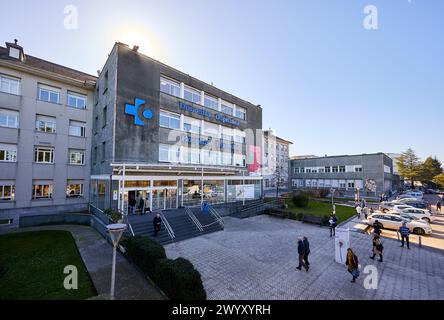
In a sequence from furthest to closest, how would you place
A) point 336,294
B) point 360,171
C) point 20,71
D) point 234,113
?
point 360,171, point 234,113, point 20,71, point 336,294

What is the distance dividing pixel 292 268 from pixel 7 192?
23.0 meters

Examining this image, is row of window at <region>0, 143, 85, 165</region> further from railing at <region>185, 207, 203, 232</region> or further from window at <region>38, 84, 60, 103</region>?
railing at <region>185, 207, 203, 232</region>

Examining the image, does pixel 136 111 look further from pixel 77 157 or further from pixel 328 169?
pixel 328 169

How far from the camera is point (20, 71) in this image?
18141 millimetres

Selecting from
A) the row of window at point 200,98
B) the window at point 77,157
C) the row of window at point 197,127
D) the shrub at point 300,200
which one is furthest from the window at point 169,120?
the shrub at point 300,200

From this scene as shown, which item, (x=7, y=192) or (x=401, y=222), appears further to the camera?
(x=7, y=192)

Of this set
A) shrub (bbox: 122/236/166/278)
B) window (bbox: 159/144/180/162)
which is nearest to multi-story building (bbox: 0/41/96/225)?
window (bbox: 159/144/180/162)

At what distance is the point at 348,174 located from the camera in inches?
1754

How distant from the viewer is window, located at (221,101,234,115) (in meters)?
26.4

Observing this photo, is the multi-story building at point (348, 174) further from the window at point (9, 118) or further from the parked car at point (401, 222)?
the window at point (9, 118)

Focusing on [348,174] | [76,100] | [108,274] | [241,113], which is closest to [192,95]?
[241,113]

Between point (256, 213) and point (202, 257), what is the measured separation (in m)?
13.1
